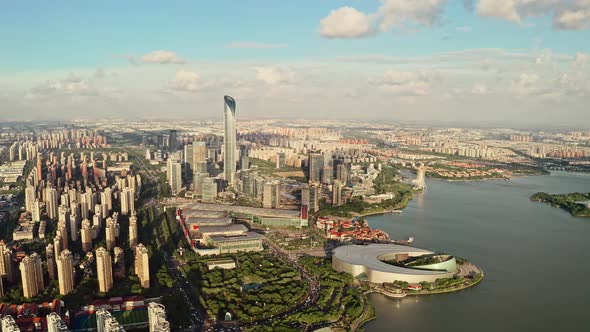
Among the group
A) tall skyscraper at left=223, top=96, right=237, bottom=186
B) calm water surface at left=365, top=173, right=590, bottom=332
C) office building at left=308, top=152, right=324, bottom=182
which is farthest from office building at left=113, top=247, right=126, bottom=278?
office building at left=308, top=152, right=324, bottom=182

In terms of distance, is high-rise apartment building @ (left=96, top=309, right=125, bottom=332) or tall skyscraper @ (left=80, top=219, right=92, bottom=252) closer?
high-rise apartment building @ (left=96, top=309, right=125, bottom=332)

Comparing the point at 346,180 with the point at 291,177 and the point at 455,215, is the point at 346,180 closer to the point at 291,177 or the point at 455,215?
the point at 291,177

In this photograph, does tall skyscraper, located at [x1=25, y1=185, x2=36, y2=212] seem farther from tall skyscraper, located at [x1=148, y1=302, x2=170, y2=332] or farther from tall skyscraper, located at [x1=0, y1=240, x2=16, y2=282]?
tall skyscraper, located at [x1=148, y1=302, x2=170, y2=332]

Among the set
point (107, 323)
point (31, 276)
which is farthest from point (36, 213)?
point (107, 323)

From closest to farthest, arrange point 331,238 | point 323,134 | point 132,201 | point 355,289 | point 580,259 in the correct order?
point 355,289 → point 580,259 → point 331,238 → point 132,201 → point 323,134

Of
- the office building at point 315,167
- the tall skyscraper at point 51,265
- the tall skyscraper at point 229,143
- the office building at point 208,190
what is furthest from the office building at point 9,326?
the office building at point 315,167

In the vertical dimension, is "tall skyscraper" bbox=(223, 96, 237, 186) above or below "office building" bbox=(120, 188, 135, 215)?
above

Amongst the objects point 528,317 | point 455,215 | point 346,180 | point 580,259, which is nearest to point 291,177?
point 346,180

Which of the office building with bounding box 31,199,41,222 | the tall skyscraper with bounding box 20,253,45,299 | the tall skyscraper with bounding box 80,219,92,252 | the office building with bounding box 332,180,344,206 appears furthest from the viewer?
the office building with bounding box 332,180,344,206
